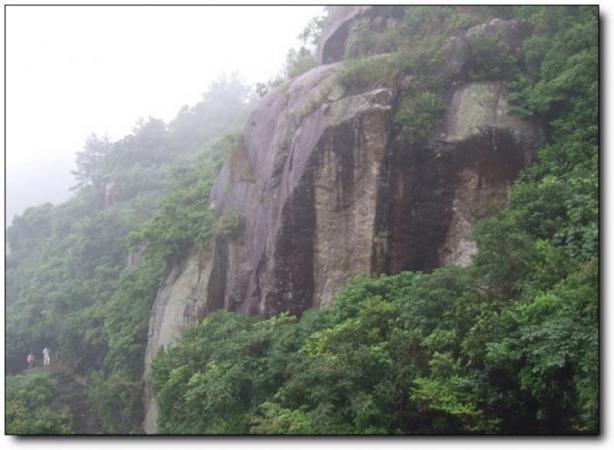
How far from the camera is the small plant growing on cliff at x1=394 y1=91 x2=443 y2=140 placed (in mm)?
7695

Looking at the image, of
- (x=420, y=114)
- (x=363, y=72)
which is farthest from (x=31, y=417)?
(x=363, y=72)

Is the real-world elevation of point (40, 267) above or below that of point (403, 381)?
above

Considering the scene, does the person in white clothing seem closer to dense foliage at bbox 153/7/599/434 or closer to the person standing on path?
the person standing on path

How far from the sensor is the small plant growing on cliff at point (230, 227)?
9.55 m

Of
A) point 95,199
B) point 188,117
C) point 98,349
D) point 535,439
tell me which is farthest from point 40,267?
point 535,439

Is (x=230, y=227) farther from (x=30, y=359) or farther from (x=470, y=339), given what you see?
(x=30, y=359)

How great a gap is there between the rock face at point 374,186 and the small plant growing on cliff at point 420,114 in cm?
11

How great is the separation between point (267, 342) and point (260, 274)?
1615 mm

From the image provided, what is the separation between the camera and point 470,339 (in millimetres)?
5074

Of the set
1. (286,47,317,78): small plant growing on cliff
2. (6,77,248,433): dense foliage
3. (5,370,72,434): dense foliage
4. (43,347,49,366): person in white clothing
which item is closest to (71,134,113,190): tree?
(6,77,248,433): dense foliage

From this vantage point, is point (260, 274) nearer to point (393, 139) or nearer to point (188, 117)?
point (393, 139)

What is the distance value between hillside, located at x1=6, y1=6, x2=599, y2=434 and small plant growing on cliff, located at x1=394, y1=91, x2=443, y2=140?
23mm

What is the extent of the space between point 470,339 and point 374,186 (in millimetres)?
3082

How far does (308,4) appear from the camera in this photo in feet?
22.7
